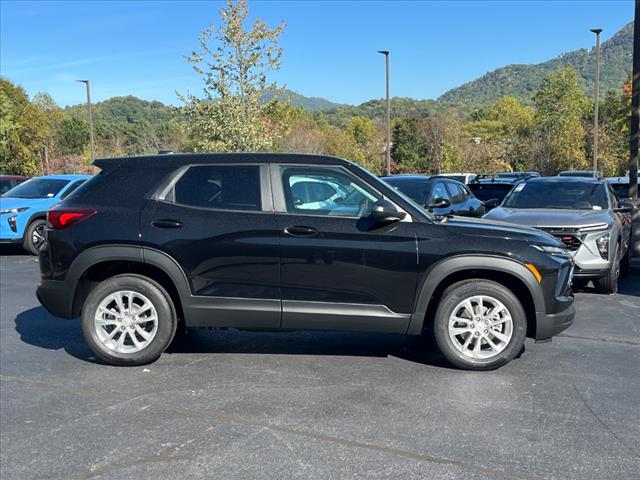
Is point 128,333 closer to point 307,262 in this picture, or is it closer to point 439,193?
point 307,262

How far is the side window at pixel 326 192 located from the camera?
212 inches

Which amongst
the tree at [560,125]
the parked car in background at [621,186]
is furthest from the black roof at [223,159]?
the tree at [560,125]

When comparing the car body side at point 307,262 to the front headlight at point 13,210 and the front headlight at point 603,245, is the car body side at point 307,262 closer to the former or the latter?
the front headlight at point 603,245

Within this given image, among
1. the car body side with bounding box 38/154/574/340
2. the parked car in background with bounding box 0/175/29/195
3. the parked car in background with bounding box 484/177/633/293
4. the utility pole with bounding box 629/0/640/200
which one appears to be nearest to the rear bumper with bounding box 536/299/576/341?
the car body side with bounding box 38/154/574/340

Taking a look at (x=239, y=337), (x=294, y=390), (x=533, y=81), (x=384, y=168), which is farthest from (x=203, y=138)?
(x=533, y=81)

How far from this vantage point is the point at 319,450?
3832 mm

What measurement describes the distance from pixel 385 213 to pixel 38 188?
36.8 feet

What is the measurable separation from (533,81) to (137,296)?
14384cm

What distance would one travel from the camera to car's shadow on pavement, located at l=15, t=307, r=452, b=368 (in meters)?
5.93

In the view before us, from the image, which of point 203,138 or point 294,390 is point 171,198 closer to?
point 294,390

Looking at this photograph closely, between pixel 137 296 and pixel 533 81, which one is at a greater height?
pixel 533 81

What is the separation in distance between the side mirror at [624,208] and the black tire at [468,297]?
4.61 metres

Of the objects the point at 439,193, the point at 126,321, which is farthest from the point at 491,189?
the point at 126,321

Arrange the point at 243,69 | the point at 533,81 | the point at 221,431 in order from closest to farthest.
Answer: the point at 221,431 < the point at 243,69 < the point at 533,81
